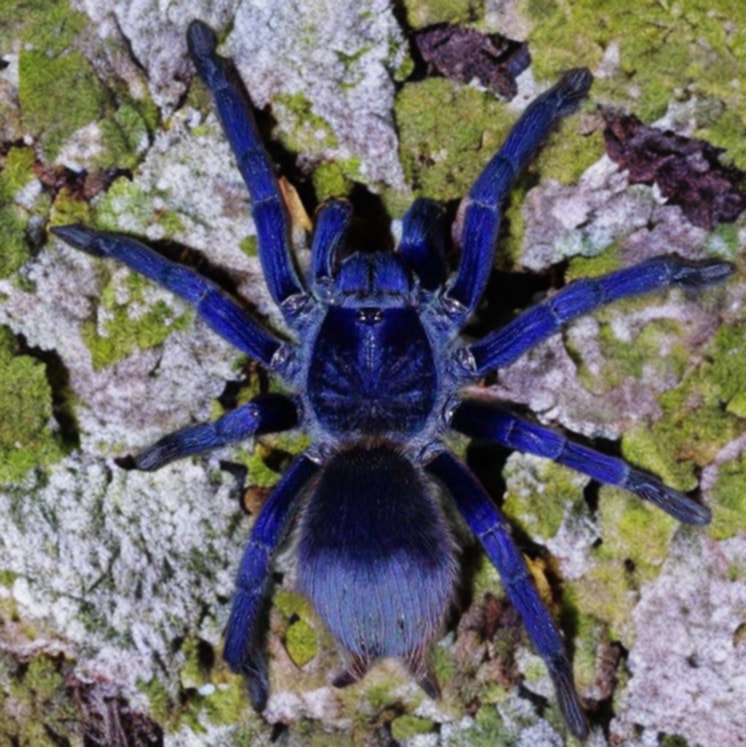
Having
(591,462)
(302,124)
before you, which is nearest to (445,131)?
(302,124)

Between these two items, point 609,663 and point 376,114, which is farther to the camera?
point 609,663

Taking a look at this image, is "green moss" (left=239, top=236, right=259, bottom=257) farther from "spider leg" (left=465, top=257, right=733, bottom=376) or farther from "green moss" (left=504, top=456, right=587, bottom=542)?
"green moss" (left=504, top=456, right=587, bottom=542)

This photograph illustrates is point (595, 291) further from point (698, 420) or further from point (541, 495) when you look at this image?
point (541, 495)

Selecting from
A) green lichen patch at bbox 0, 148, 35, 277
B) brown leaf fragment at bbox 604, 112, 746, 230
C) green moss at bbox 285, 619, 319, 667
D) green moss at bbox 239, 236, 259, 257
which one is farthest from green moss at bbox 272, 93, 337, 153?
green moss at bbox 285, 619, 319, 667

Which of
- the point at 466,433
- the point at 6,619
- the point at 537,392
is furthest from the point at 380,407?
the point at 6,619

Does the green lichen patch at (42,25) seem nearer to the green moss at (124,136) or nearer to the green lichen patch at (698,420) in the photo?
the green moss at (124,136)

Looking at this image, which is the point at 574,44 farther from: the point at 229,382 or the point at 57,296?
the point at 57,296
